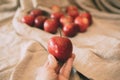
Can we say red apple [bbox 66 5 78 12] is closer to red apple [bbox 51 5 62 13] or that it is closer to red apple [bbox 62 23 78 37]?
red apple [bbox 51 5 62 13]

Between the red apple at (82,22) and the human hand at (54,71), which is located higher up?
the human hand at (54,71)

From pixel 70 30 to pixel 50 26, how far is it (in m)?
0.10

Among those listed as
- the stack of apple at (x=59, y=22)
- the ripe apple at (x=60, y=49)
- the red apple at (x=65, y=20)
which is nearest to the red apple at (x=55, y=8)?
the stack of apple at (x=59, y=22)

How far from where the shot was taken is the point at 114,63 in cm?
62

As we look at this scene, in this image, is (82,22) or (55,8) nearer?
(82,22)

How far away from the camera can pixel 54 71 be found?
53cm

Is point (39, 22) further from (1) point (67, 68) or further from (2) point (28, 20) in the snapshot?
(1) point (67, 68)

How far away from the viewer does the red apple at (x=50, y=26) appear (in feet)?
2.98

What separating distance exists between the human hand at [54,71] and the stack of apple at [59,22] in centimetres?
32

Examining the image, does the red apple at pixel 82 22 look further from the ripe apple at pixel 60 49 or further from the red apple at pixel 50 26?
the ripe apple at pixel 60 49

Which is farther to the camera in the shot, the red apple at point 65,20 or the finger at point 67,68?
the red apple at point 65,20

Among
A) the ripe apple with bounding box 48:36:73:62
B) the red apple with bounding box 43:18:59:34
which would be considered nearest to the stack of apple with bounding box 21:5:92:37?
the red apple with bounding box 43:18:59:34

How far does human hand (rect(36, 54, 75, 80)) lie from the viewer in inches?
20.1

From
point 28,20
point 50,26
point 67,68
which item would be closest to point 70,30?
point 50,26
